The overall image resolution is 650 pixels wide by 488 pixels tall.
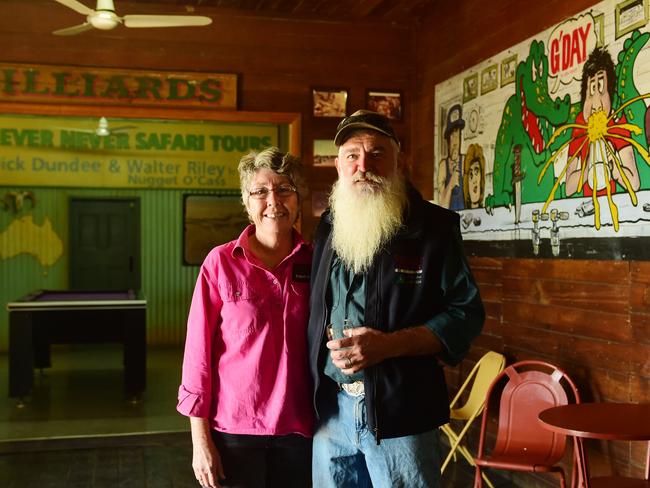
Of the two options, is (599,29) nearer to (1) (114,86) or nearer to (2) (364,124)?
(2) (364,124)

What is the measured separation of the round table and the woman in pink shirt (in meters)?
1.12

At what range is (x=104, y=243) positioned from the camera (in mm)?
10320

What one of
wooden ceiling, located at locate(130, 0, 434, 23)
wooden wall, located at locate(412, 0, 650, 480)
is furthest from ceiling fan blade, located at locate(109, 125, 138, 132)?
wooden wall, located at locate(412, 0, 650, 480)

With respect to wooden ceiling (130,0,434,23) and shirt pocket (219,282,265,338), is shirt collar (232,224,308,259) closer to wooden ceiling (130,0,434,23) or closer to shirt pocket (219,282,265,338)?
shirt pocket (219,282,265,338)

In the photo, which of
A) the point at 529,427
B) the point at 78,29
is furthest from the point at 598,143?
the point at 78,29

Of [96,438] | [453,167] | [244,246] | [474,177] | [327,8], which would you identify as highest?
[327,8]

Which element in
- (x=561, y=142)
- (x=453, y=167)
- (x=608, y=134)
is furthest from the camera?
(x=453, y=167)

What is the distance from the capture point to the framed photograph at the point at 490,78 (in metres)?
4.96

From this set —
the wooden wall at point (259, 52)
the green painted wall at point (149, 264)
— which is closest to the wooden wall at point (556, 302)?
the wooden wall at point (259, 52)

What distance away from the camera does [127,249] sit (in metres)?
10.4

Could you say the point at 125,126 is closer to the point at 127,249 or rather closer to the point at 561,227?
the point at 127,249

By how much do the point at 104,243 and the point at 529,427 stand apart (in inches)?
300

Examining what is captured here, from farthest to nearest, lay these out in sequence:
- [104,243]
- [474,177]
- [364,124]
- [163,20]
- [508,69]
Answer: [104,243], [474,177], [163,20], [508,69], [364,124]

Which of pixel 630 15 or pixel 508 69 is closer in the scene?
pixel 630 15
